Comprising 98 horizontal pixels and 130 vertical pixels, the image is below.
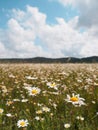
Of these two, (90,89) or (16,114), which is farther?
(90,89)

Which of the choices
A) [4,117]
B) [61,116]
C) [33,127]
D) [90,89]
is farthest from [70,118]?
[90,89]

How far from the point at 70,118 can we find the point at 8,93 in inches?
110

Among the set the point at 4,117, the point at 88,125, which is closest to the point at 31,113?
the point at 4,117

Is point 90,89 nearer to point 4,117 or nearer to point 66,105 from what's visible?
point 66,105

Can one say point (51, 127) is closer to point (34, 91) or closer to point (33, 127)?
point (33, 127)

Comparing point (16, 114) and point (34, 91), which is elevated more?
point (34, 91)

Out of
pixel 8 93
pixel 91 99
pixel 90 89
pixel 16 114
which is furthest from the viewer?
pixel 8 93

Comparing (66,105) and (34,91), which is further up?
(34,91)

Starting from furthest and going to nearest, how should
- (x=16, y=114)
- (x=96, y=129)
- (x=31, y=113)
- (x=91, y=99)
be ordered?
(x=91, y=99) → (x=31, y=113) → (x=16, y=114) → (x=96, y=129)

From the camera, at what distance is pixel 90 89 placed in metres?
7.37

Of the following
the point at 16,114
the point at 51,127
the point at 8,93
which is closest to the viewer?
the point at 51,127

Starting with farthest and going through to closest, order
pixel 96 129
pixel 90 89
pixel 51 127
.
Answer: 1. pixel 90 89
2. pixel 51 127
3. pixel 96 129

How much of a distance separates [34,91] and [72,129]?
900mm

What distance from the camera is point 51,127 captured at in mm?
5188
